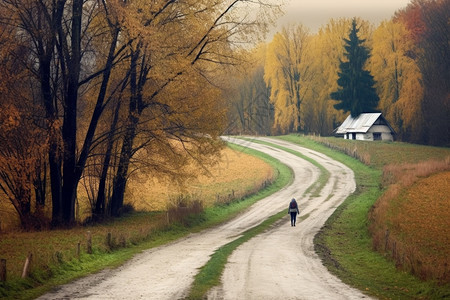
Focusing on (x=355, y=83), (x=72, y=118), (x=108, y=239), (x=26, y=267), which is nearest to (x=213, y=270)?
(x=26, y=267)

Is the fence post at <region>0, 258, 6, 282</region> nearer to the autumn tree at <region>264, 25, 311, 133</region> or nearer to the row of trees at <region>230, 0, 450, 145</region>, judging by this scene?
the row of trees at <region>230, 0, 450, 145</region>

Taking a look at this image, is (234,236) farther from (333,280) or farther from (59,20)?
(59,20)

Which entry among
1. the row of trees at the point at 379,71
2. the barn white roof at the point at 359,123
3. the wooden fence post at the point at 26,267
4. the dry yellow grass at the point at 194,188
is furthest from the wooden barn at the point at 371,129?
the wooden fence post at the point at 26,267

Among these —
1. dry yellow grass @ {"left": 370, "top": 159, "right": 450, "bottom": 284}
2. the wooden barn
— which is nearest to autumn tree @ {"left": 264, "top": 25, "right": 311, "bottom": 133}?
the wooden barn

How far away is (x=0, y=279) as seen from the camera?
16578 millimetres

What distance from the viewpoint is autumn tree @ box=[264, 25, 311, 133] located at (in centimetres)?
8906

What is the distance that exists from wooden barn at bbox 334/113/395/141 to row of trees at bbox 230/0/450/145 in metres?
1.58

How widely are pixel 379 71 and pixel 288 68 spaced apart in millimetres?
14672

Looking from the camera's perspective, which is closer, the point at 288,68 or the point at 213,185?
the point at 213,185

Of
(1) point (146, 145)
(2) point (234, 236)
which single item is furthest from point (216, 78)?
(2) point (234, 236)

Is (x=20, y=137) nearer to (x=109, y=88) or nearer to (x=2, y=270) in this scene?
(x=109, y=88)

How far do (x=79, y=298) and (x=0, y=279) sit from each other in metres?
2.80

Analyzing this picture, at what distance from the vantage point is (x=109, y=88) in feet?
111

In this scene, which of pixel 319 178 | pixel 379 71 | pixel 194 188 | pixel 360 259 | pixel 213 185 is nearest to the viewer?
pixel 360 259
